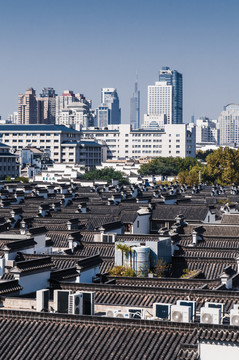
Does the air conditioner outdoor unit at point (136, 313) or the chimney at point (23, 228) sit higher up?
the chimney at point (23, 228)

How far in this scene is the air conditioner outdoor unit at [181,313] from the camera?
1838cm

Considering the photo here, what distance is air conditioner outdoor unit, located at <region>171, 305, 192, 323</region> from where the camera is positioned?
1838cm

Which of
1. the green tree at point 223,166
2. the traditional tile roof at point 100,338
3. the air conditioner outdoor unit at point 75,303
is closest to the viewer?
the traditional tile roof at point 100,338

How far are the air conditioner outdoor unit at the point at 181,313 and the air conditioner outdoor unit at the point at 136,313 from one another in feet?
7.90

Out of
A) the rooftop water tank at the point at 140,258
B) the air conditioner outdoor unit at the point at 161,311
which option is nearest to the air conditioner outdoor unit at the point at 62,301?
the air conditioner outdoor unit at the point at 161,311

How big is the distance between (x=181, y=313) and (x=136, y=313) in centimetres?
274

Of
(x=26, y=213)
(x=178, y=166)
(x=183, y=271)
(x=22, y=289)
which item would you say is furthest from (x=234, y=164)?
(x=22, y=289)

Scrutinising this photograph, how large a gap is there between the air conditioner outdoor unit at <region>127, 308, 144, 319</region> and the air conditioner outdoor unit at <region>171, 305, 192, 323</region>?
241 cm

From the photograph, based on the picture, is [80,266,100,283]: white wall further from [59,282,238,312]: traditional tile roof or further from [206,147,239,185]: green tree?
[206,147,239,185]: green tree

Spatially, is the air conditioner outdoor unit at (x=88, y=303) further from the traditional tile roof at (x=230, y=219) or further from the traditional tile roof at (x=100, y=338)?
the traditional tile roof at (x=230, y=219)

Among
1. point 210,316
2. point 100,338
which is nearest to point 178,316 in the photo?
point 210,316

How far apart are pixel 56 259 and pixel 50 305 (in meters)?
9.22

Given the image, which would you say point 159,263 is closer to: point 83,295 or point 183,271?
point 183,271

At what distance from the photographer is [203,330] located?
52.1 ft
